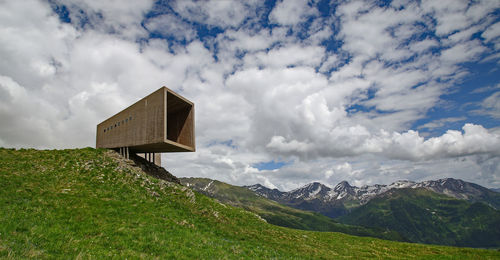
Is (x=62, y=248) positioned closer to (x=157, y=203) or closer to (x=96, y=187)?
(x=157, y=203)

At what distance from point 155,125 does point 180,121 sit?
8.12 metres

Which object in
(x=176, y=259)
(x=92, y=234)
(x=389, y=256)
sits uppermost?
(x=92, y=234)

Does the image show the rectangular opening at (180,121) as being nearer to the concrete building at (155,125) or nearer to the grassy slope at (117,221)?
the concrete building at (155,125)

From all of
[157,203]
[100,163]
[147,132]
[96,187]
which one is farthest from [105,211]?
[147,132]

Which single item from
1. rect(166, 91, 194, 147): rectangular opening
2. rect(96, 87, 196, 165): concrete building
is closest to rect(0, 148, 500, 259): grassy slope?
rect(96, 87, 196, 165): concrete building

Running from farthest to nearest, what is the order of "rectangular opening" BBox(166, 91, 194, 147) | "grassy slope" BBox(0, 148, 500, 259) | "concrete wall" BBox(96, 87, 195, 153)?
"rectangular opening" BBox(166, 91, 194, 147) < "concrete wall" BBox(96, 87, 195, 153) < "grassy slope" BBox(0, 148, 500, 259)

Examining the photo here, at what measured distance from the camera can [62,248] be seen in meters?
12.9

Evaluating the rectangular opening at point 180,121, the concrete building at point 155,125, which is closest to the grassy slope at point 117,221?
the concrete building at point 155,125

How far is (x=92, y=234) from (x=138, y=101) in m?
32.2

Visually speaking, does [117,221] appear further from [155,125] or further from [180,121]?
[180,121]

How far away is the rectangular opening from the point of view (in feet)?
143

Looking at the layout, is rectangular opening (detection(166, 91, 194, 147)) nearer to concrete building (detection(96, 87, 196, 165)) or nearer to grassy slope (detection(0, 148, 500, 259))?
concrete building (detection(96, 87, 196, 165))

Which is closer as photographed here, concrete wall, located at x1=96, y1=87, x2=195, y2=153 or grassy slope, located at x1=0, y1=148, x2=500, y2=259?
grassy slope, located at x1=0, y1=148, x2=500, y2=259

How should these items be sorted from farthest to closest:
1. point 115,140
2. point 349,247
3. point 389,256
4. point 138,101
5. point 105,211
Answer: point 115,140
point 138,101
point 349,247
point 389,256
point 105,211
